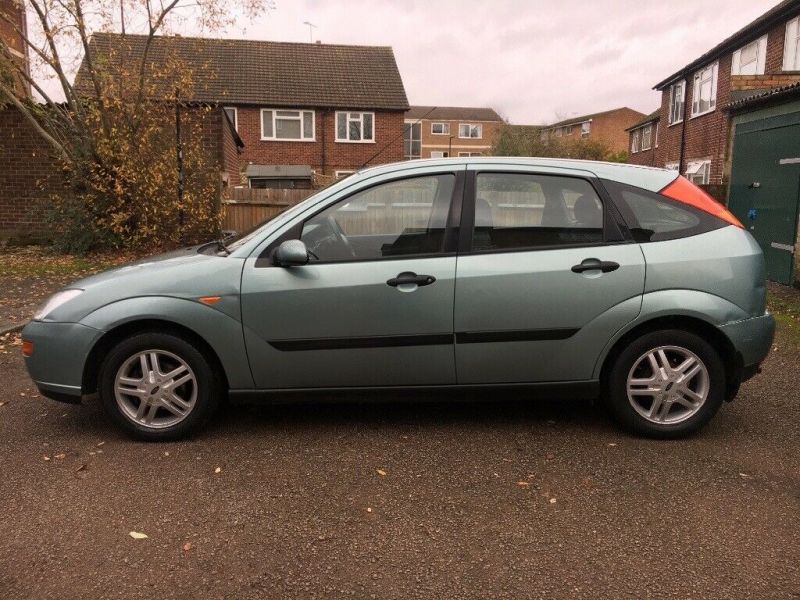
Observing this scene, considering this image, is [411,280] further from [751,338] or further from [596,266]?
[751,338]

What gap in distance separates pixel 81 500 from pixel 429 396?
6.35 feet

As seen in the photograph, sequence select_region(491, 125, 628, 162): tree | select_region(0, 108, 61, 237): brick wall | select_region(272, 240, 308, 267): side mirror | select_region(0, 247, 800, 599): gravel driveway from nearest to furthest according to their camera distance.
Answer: select_region(0, 247, 800, 599): gravel driveway < select_region(272, 240, 308, 267): side mirror < select_region(0, 108, 61, 237): brick wall < select_region(491, 125, 628, 162): tree

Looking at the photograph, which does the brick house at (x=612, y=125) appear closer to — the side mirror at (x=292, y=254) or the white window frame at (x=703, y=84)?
the white window frame at (x=703, y=84)

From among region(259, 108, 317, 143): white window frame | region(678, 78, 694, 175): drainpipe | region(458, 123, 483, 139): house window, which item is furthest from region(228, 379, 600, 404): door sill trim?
region(458, 123, 483, 139): house window

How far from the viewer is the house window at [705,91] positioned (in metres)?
22.9

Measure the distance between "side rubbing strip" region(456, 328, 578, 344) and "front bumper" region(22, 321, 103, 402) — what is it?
2135 millimetres

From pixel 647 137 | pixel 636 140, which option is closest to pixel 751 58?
pixel 647 137

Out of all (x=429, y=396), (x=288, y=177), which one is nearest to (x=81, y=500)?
(x=429, y=396)

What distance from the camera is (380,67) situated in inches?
1201

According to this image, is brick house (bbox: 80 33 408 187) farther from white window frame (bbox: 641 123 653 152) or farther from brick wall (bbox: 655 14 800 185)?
white window frame (bbox: 641 123 653 152)

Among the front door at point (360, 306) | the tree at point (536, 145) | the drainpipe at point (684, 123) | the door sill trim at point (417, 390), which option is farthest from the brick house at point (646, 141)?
the front door at point (360, 306)

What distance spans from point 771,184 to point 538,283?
328 inches

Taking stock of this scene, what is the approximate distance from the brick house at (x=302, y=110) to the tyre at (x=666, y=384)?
961 inches

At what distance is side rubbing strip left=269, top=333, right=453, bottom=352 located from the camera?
3785 millimetres
